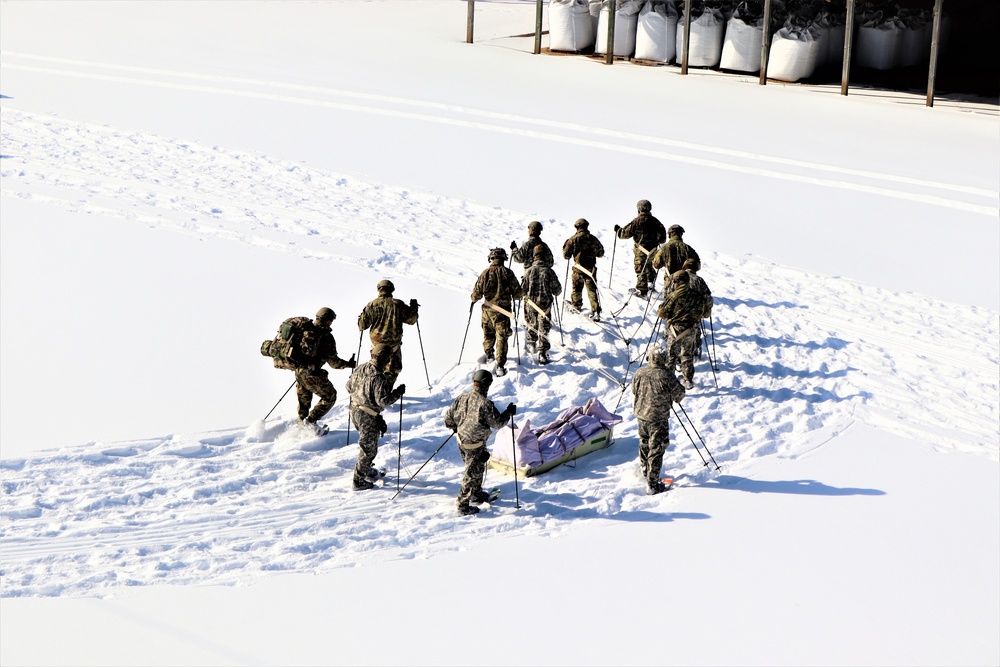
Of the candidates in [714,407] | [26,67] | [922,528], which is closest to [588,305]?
[714,407]

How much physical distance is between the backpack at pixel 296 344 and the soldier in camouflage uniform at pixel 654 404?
2709 mm

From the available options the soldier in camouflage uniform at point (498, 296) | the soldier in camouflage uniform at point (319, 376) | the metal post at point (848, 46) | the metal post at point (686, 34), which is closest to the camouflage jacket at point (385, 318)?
the soldier in camouflage uniform at point (319, 376)

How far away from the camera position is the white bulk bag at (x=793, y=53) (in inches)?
808

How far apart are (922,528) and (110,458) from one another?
20.7 feet

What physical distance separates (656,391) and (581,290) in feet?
11.8

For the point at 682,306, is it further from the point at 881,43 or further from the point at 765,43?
the point at 881,43

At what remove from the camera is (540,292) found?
11.7m

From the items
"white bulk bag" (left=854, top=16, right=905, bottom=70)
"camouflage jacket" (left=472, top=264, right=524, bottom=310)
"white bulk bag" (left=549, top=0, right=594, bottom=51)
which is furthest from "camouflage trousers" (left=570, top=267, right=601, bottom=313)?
"white bulk bag" (left=854, top=16, right=905, bottom=70)

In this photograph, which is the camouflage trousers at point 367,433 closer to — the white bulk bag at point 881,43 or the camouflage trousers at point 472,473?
the camouflage trousers at point 472,473

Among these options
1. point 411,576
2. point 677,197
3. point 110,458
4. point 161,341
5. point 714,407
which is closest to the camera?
point 411,576

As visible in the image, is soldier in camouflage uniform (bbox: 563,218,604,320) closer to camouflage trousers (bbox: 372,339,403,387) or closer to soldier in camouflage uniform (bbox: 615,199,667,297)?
soldier in camouflage uniform (bbox: 615,199,667,297)

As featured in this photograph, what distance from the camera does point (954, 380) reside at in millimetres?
11531

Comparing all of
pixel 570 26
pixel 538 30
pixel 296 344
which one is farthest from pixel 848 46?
pixel 296 344

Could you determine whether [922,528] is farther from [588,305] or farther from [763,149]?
[763,149]
